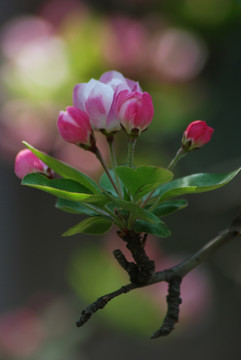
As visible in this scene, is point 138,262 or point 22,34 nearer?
point 138,262

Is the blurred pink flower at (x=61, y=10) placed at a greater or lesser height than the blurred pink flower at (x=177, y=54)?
→ greater

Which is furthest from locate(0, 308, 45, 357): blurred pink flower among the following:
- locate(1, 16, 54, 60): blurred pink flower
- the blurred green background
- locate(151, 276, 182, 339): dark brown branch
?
locate(151, 276, 182, 339): dark brown branch

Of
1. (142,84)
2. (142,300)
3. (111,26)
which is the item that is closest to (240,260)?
(142,300)

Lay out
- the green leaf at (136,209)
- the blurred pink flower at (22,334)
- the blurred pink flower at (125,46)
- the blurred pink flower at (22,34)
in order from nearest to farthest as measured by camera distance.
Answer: the green leaf at (136,209) → the blurred pink flower at (125,46) → the blurred pink flower at (22,34) → the blurred pink flower at (22,334)

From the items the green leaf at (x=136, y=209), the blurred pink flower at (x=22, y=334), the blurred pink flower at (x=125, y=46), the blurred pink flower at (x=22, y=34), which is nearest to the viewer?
the green leaf at (x=136, y=209)

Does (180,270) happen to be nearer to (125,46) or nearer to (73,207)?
(73,207)

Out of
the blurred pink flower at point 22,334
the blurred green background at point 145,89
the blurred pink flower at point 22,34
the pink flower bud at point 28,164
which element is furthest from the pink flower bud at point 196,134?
the blurred pink flower at point 22,334

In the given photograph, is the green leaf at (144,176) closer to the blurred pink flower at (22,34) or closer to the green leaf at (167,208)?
the green leaf at (167,208)

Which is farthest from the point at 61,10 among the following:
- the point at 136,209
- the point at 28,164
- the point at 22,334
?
the point at 136,209

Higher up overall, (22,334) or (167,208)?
(167,208)
